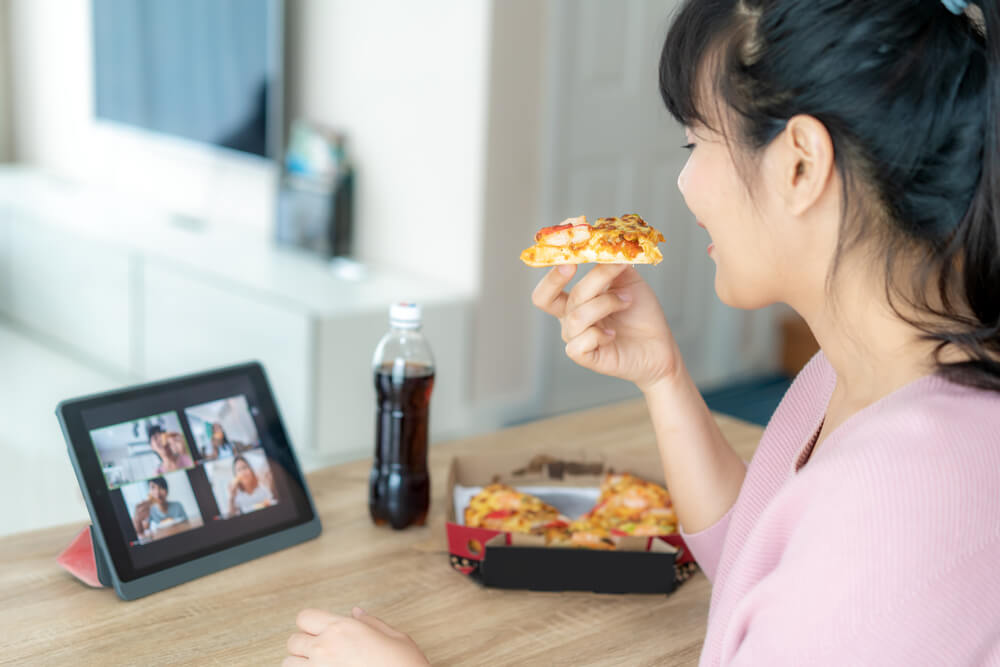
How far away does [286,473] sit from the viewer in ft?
3.84

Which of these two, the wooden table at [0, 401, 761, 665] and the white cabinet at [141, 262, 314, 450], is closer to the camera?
the wooden table at [0, 401, 761, 665]

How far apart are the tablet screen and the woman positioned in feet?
0.68

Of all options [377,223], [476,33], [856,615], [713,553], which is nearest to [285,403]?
[377,223]

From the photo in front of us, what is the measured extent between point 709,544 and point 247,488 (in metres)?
0.49

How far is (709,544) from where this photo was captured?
3.63ft

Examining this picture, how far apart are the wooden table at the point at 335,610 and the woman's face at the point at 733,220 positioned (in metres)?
0.34

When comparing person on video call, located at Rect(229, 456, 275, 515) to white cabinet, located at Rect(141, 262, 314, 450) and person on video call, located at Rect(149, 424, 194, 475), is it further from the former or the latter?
white cabinet, located at Rect(141, 262, 314, 450)

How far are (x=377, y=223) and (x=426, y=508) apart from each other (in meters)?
2.45

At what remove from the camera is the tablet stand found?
1.01 meters

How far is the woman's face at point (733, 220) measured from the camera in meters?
0.88

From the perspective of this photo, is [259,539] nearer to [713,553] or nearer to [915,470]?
[713,553]

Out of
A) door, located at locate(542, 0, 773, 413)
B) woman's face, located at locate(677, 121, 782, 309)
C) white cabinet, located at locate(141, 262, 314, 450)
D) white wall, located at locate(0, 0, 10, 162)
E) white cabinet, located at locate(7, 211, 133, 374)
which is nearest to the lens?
woman's face, located at locate(677, 121, 782, 309)

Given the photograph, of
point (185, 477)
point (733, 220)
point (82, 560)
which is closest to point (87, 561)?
point (82, 560)

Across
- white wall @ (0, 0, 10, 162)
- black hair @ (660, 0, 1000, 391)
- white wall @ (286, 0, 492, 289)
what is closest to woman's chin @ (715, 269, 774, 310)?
black hair @ (660, 0, 1000, 391)
